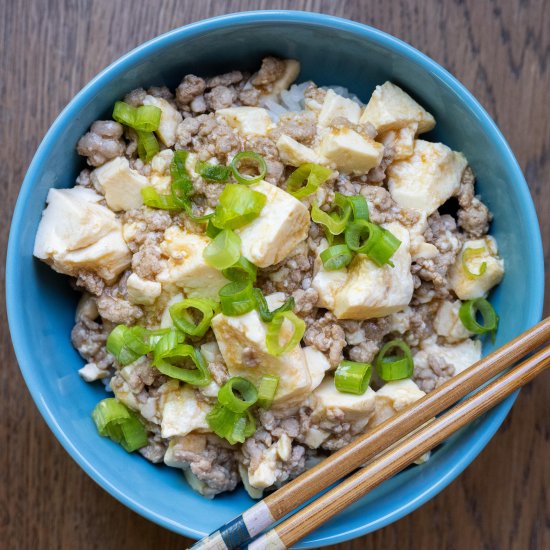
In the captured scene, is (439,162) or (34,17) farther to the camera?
(34,17)

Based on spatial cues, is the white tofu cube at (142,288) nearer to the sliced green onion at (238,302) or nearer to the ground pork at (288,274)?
the sliced green onion at (238,302)

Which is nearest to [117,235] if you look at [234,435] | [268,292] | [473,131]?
[268,292]

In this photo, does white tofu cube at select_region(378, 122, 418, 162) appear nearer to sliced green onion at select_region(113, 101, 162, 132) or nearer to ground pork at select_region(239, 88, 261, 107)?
ground pork at select_region(239, 88, 261, 107)

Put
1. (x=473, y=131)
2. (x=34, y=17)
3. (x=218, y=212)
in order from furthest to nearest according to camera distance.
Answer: (x=34, y=17) < (x=473, y=131) < (x=218, y=212)

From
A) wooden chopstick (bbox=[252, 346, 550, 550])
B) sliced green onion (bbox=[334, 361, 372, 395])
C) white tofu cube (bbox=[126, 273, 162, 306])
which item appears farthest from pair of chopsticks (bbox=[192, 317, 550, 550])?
white tofu cube (bbox=[126, 273, 162, 306])

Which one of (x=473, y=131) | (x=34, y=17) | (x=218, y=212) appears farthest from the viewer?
(x=34, y=17)

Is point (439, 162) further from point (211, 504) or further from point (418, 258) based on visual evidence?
point (211, 504)
